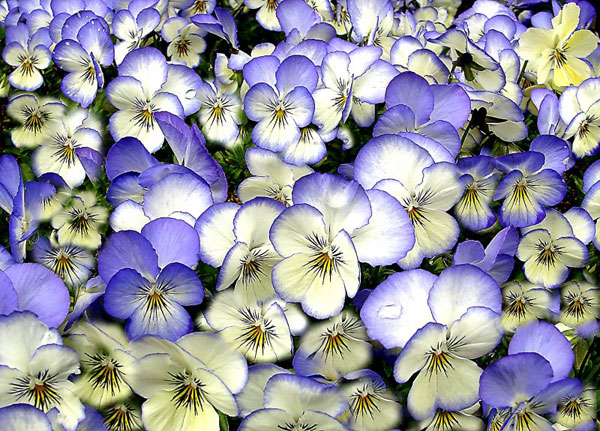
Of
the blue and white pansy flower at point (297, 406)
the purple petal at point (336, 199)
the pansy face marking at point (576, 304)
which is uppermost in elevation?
the purple petal at point (336, 199)

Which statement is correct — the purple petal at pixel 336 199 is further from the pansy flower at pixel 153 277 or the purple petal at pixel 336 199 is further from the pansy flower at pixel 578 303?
the pansy flower at pixel 578 303

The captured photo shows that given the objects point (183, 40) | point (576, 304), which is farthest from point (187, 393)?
point (183, 40)

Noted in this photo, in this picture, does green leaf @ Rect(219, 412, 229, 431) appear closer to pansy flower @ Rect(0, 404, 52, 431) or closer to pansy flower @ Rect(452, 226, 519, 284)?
pansy flower @ Rect(0, 404, 52, 431)

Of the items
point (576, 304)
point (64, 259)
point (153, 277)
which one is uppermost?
point (153, 277)

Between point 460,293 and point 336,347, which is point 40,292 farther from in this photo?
point 460,293

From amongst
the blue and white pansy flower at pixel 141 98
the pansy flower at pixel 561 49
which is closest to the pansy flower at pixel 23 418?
the blue and white pansy flower at pixel 141 98

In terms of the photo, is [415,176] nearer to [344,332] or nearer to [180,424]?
[344,332]

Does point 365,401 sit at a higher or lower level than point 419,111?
lower
